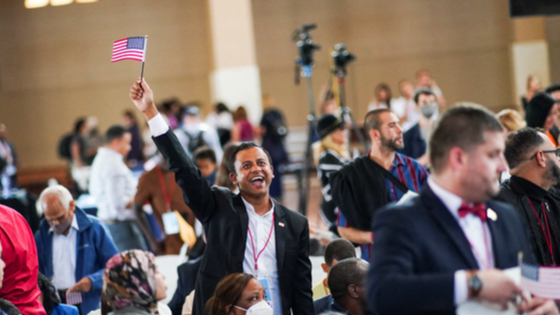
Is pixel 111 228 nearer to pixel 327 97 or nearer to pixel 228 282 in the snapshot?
pixel 228 282

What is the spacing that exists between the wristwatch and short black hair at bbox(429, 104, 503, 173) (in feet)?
1.04

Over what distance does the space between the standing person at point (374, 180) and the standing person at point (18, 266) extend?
1.76 meters

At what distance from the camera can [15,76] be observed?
16516mm

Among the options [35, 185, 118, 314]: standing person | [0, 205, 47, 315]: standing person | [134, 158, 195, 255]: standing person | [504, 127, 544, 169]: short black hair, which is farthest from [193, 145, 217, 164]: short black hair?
[504, 127, 544, 169]: short black hair

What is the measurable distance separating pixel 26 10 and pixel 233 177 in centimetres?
1505

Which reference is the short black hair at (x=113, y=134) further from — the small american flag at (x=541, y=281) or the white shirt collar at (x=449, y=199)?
the small american flag at (x=541, y=281)

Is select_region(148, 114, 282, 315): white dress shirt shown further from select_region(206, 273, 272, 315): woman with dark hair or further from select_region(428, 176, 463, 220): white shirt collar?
select_region(428, 176, 463, 220): white shirt collar

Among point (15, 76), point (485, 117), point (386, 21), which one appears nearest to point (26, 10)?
point (15, 76)

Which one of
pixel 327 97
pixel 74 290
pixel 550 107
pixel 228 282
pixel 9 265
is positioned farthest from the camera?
pixel 327 97

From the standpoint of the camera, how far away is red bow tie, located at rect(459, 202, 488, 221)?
171 centimetres

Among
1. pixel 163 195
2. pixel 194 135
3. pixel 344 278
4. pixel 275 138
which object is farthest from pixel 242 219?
pixel 275 138

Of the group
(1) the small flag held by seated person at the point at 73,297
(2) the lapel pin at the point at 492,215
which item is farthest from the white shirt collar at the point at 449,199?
(1) the small flag held by seated person at the point at 73,297

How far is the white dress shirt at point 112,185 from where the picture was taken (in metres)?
6.09

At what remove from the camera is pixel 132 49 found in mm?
3158
